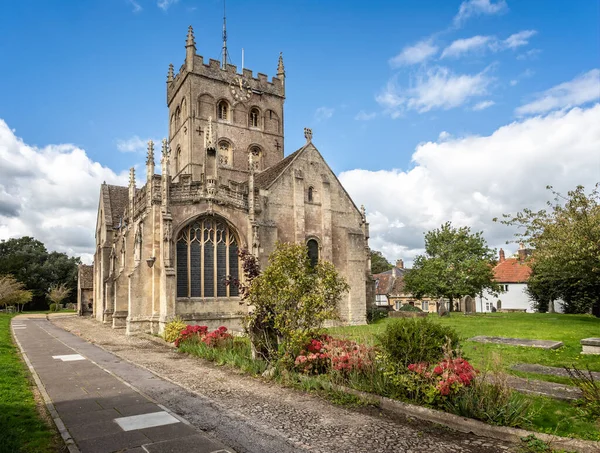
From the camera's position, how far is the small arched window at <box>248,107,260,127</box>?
37.4m

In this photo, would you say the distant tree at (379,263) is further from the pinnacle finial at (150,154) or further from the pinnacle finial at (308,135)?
the pinnacle finial at (150,154)

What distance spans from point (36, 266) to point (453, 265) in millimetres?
60184

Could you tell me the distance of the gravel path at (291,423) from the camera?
257 inches

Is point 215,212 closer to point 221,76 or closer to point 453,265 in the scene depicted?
point 221,76

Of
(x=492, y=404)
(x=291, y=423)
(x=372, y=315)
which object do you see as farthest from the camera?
(x=372, y=315)

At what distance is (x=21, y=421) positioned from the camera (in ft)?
24.6

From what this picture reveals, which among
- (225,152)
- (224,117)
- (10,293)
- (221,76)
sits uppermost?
(221,76)

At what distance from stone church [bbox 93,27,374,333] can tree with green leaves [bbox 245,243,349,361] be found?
410cm

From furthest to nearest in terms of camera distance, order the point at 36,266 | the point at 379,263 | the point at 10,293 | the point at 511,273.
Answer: the point at 379,263, the point at 36,266, the point at 511,273, the point at 10,293

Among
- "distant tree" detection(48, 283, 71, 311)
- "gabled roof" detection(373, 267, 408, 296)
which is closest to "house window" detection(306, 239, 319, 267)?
"gabled roof" detection(373, 267, 408, 296)

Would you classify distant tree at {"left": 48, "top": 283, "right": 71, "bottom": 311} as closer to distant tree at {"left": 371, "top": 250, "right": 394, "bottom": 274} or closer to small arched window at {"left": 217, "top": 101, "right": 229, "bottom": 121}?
small arched window at {"left": 217, "top": 101, "right": 229, "bottom": 121}

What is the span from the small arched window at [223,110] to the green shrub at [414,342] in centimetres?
2974

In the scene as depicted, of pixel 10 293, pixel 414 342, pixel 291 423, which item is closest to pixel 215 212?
pixel 414 342

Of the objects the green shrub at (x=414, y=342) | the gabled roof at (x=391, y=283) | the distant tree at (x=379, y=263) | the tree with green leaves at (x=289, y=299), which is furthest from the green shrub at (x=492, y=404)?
the distant tree at (x=379, y=263)
